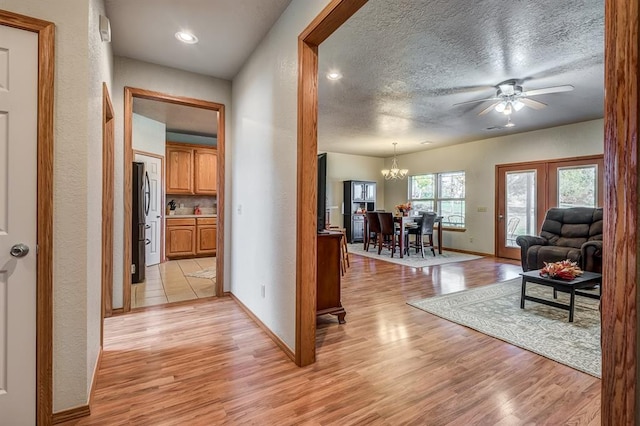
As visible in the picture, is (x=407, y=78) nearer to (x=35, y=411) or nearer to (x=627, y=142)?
(x=627, y=142)

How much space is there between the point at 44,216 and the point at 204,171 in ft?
17.6

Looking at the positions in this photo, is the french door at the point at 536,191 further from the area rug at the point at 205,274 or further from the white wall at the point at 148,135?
the white wall at the point at 148,135

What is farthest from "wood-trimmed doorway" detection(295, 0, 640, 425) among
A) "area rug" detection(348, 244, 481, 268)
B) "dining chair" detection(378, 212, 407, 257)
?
"dining chair" detection(378, 212, 407, 257)

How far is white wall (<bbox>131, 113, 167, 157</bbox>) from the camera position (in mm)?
4977

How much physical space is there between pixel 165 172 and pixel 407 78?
4885 mm

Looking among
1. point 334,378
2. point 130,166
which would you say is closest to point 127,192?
point 130,166

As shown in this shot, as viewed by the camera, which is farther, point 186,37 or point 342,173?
point 342,173

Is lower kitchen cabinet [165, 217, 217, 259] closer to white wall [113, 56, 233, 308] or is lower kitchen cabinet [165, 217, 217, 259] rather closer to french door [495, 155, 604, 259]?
white wall [113, 56, 233, 308]

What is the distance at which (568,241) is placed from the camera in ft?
15.2

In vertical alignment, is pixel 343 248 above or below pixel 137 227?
below

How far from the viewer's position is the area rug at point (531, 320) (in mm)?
2328

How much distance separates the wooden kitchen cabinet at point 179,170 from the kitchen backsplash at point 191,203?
0.45 meters

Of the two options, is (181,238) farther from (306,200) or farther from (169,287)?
(306,200)

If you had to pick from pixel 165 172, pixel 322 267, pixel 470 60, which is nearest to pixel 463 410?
pixel 322 267
